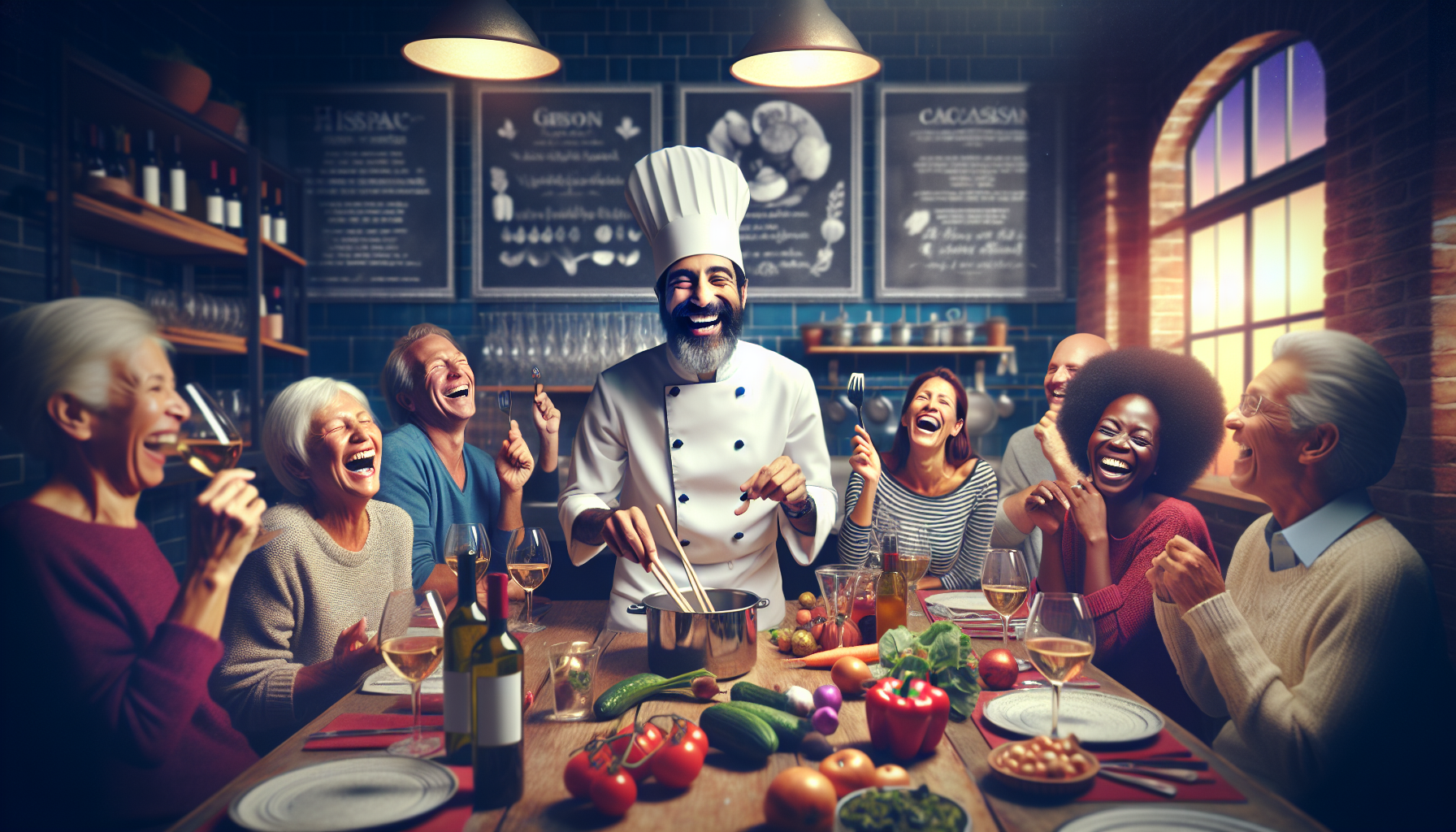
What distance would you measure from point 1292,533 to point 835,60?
193cm

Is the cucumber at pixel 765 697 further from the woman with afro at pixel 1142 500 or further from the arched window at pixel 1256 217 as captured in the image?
the arched window at pixel 1256 217

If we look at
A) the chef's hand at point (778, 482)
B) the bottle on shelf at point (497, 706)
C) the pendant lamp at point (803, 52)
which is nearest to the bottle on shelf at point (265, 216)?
the pendant lamp at point (803, 52)

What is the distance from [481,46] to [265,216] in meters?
1.87

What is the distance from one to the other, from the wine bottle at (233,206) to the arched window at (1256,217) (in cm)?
363

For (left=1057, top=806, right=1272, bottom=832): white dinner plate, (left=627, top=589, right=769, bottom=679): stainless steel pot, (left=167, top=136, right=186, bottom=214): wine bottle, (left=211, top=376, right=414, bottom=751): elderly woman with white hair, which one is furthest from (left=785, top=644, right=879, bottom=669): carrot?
(left=167, top=136, right=186, bottom=214): wine bottle

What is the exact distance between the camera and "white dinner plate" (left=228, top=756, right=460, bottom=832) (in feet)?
3.14

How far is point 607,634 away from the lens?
1.71 meters

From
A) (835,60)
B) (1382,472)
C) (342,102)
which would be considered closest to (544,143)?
(342,102)

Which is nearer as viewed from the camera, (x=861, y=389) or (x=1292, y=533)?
(x=1292, y=533)

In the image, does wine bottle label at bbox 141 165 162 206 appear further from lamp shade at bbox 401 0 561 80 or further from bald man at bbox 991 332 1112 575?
bald man at bbox 991 332 1112 575

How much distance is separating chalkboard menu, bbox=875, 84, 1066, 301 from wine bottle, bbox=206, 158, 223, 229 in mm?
2927

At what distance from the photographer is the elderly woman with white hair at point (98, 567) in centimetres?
97

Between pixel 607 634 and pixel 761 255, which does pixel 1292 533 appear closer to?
pixel 607 634

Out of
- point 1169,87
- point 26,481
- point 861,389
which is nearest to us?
point 26,481
